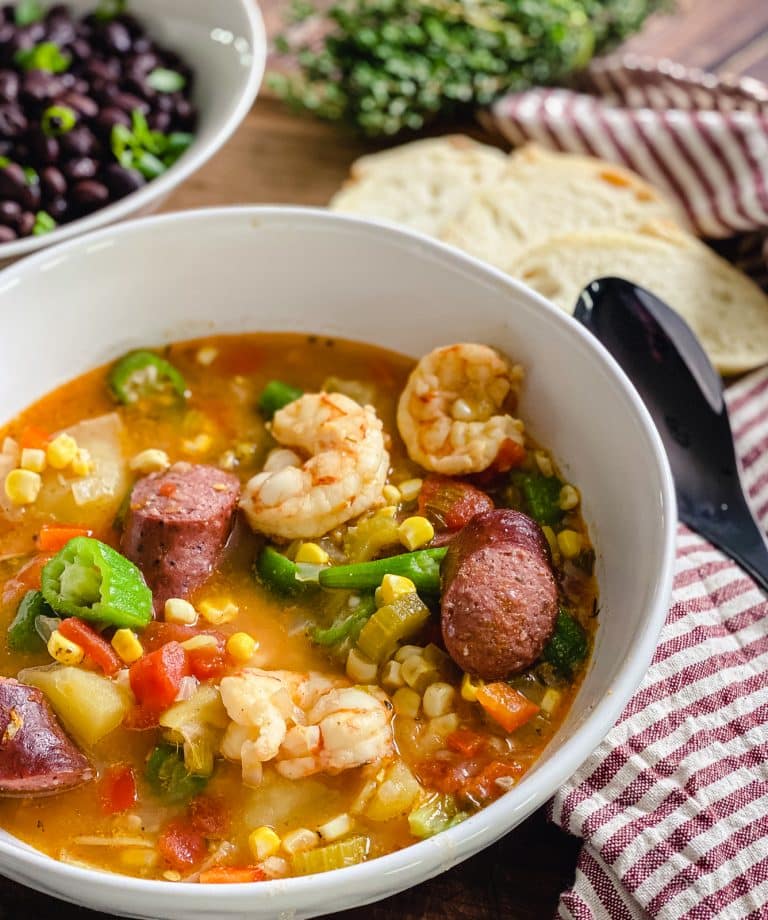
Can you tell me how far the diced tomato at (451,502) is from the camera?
9.76 feet

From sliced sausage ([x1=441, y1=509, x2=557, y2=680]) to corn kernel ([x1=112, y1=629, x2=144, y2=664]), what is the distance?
79 centimetres

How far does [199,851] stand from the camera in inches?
96.3

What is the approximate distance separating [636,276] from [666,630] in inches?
65.7

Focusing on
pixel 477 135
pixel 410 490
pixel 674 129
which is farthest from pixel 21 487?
pixel 674 129

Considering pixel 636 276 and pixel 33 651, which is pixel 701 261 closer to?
pixel 636 276

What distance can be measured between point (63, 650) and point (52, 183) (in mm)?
1998

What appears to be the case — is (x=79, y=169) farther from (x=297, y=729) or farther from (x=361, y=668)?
(x=297, y=729)

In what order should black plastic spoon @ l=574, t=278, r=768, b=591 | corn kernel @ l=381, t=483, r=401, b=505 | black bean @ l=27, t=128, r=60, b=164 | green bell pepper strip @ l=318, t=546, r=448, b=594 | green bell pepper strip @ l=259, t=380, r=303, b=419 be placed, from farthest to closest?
1. black bean @ l=27, t=128, r=60, b=164
2. black plastic spoon @ l=574, t=278, r=768, b=591
3. green bell pepper strip @ l=259, t=380, r=303, b=419
4. corn kernel @ l=381, t=483, r=401, b=505
5. green bell pepper strip @ l=318, t=546, r=448, b=594

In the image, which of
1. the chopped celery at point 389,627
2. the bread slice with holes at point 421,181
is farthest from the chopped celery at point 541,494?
the bread slice with holes at point 421,181

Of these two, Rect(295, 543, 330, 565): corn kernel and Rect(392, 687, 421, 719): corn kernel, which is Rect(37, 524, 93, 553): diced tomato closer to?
Rect(295, 543, 330, 565): corn kernel

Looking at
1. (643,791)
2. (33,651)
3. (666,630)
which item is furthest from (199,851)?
(666,630)

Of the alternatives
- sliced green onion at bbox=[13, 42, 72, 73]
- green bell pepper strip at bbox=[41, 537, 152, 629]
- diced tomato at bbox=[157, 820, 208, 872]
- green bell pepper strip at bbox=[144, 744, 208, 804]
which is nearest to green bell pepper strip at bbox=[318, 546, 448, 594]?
green bell pepper strip at bbox=[41, 537, 152, 629]

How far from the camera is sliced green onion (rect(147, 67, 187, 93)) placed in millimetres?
4500

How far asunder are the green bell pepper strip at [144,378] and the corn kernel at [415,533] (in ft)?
3.10
